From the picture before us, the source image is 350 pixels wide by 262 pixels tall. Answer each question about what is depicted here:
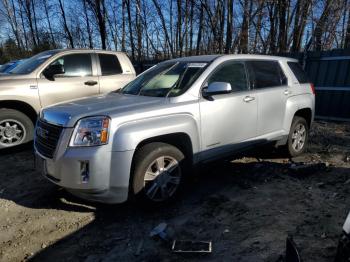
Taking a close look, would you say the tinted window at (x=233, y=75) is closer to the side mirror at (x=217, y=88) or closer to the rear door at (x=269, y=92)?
the rear door at (x=269, y=92)

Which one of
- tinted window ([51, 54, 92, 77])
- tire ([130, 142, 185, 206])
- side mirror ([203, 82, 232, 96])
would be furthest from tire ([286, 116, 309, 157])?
tinted window ([51, 54, 92, 77])

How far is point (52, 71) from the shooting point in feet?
21.9

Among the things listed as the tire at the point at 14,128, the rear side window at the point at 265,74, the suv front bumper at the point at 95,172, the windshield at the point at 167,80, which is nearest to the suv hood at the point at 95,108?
the windshield at the point at 167,80

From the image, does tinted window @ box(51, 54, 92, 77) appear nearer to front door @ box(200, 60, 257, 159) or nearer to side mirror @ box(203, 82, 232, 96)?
front door @ box(200, 60, 257, 159)

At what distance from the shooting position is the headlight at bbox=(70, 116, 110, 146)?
11.3 ft

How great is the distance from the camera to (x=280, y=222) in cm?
361

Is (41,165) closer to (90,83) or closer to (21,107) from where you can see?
(21,107)

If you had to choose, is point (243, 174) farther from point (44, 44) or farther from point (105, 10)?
point (44, 44)

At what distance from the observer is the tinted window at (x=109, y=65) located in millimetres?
7375

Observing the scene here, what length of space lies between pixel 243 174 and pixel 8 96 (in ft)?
14.1

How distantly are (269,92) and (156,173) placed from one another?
2302 mm

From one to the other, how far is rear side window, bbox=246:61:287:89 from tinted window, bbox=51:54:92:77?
3.62 metres

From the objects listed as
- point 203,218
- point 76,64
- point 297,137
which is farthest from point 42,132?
point 297,137

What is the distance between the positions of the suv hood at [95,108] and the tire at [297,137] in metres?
2.72
